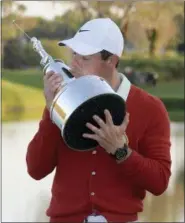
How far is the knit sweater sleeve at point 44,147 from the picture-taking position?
184cm

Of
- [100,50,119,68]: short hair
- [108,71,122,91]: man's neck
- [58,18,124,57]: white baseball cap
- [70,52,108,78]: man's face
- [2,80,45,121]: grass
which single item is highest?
[2,80,45,121]: grass

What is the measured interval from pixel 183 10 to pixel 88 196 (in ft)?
9.78

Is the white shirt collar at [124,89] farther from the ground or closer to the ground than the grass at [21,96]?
closer to the ground

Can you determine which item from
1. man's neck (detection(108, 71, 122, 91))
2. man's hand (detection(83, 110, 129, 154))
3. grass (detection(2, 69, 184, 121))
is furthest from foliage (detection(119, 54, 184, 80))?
man's hand (detection(83, 110, 129, 154))

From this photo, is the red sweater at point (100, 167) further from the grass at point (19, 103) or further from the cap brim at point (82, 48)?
the grass at point (19, 103)

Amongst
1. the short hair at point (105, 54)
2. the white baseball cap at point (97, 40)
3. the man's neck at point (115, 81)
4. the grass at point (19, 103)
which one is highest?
the grass at point (19, 103)

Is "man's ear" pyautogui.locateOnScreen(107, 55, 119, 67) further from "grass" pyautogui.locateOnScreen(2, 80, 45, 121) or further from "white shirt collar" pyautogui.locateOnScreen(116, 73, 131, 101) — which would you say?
"grass" pyautogui.locateOnScreen(2, 80, 45, 121)

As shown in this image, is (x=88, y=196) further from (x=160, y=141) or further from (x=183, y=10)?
(x=183, y=10)

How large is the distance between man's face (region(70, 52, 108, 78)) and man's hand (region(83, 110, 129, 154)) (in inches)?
7.1

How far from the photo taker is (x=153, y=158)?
184cm

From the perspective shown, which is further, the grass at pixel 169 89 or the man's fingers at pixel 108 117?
the grass at pixel 169 89

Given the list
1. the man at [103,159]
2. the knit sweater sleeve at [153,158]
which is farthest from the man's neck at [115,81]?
the knit sweater sleeve at [153,158]

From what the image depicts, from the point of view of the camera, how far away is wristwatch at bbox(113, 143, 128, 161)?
5.58ft

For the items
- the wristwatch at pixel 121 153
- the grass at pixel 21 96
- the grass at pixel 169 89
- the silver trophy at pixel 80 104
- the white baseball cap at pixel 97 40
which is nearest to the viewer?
the silver trophy at pixel 80 104
